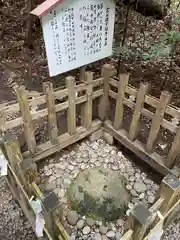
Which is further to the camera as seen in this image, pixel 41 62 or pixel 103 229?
pixel 41 62

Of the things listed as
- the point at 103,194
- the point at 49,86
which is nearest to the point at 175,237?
the point at 103,194

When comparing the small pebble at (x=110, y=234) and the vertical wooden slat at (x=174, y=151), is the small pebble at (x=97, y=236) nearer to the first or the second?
the small pebble at (x=110, y=234)

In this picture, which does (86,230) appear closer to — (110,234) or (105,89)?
(110,234)

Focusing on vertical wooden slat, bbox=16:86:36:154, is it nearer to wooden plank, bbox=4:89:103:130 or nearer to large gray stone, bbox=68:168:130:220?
wooden plank, bbox=4:89:103:130

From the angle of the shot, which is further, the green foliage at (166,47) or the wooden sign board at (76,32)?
the green foliage at (166,47)

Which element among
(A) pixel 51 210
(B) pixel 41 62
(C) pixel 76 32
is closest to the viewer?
(A) pixel 51 210

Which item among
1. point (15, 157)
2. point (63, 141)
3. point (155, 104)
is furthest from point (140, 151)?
point (15, 157)

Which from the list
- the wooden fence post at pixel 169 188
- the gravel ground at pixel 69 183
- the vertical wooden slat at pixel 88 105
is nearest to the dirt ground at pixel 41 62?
the gravel ground at pixel 69 183

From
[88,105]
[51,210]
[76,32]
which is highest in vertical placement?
[76,32]

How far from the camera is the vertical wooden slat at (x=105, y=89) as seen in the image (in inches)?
106

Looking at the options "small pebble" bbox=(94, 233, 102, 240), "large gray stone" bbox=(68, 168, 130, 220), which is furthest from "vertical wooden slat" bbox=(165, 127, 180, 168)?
"small pebble" bbox=(94, 233, 102, 240)

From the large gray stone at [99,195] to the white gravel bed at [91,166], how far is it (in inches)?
3.1

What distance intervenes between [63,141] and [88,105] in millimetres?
540

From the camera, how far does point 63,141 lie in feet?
9.45
